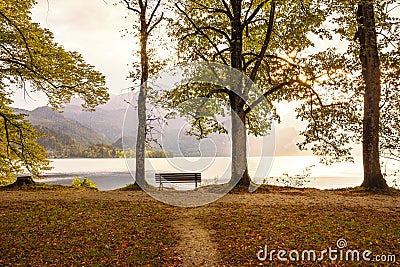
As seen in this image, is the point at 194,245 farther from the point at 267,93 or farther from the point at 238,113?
the point at 267,93

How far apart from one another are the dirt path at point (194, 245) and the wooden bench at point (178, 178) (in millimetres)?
7761

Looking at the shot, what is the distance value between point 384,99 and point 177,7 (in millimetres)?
13025

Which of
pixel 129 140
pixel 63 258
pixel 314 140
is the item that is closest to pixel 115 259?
pixel 63 258

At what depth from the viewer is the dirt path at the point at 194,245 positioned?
7789 mm

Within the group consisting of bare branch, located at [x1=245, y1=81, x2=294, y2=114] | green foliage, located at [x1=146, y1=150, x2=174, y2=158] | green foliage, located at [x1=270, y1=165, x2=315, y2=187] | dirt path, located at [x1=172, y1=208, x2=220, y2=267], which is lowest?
dirt path, located at [x1=172, y1=208, x2=220, y2=267]

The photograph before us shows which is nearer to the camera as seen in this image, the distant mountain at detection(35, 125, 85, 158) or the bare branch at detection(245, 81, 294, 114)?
the bare branch at detection(245, 81, 294, 114)

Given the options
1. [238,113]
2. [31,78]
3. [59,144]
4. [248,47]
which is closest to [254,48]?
[248,47]

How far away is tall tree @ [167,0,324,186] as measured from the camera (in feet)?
60.8

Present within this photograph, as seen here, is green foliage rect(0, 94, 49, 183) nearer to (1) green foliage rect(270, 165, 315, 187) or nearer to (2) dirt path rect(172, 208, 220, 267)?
(2) dirt path rect(172, 208, 220, 267)

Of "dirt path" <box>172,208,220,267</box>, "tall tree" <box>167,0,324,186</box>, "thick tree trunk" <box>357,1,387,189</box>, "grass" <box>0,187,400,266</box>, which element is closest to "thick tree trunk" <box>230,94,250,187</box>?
"tall tree" <box>167,0,324,186</box>

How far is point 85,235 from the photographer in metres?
9.52

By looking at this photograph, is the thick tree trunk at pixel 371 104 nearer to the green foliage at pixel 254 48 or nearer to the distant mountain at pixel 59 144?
the green foliage at pixel 254 48

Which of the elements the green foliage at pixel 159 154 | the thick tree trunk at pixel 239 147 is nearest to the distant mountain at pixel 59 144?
the green foliage at pixel 159 154

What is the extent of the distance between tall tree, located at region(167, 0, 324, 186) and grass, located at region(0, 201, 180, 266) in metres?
8.19
